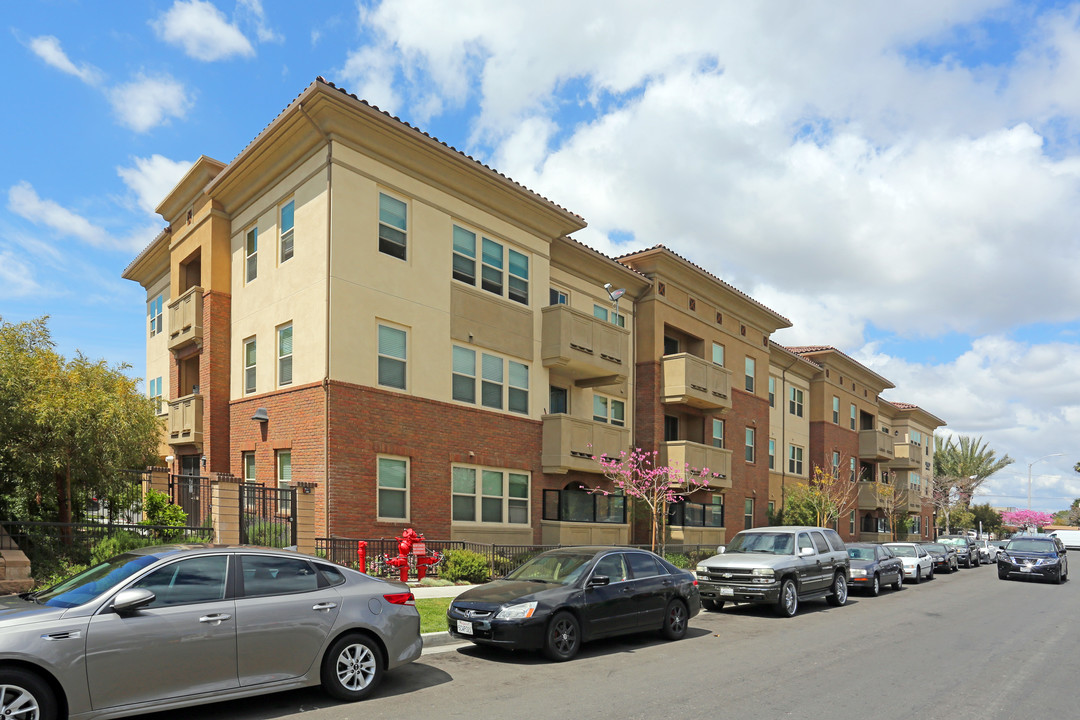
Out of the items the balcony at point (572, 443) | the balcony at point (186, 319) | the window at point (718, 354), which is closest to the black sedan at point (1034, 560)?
the window at point (718, 354)

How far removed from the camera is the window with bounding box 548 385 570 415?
25.1m

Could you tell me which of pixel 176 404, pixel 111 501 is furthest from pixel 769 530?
pixel 176 404

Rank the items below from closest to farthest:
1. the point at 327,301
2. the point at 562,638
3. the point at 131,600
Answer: the point at 131,600 < the point at 562,638 < the point at 327,301

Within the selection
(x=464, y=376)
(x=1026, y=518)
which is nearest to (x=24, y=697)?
(x=464, y=376)

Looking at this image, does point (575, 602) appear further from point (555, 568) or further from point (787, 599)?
point (787, 599)

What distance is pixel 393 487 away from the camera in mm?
18859

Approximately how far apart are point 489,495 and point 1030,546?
68.1 feet

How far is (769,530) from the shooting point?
17859mm

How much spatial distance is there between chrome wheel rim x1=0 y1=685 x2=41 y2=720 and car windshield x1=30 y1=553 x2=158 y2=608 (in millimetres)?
778

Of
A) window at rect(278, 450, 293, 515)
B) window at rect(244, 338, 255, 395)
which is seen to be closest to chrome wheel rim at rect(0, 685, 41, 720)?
window at rect(278, 450, 293, 515)

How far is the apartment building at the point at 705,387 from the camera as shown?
28.3 metres

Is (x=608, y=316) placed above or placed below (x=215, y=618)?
above

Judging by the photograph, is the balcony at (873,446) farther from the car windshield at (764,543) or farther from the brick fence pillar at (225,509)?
the brick fence pillar at (225,509)

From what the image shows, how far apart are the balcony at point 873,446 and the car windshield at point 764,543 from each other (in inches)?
1370
